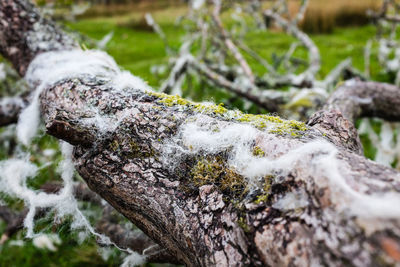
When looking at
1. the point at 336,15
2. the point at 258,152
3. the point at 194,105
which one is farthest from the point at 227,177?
the point at 336,15

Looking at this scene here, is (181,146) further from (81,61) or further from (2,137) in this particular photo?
(2,137)

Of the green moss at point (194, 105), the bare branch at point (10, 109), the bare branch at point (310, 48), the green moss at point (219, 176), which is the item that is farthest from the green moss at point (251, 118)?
the bare branch at point (310, 48)

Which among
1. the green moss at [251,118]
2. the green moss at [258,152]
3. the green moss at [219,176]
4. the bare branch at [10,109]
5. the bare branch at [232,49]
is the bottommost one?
the green moss at [219,176]

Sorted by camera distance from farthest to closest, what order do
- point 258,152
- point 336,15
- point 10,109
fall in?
point 336,15
point 10,109
point 258,152

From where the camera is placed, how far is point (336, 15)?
539 inches

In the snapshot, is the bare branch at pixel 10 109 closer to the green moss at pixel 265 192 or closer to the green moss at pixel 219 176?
the green moss at pixel 219 176

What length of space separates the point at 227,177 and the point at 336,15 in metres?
14.5

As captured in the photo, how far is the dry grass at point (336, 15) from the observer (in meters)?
12.4

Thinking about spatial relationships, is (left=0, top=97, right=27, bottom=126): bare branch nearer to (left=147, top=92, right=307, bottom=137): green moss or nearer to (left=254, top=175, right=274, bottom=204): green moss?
(left=147, top=92, right=307, bottom=137): green moss

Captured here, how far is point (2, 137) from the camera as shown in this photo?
3934 mm

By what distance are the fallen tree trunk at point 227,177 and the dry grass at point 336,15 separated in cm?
1181

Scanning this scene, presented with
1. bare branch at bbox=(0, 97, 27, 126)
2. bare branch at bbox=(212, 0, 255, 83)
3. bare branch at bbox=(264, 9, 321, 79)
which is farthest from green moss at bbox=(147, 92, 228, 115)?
bare branch at bbox=(264, 9, 321, 79)

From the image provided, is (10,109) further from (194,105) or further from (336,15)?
(336,15)

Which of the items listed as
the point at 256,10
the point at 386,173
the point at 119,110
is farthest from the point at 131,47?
the point at 386,173
